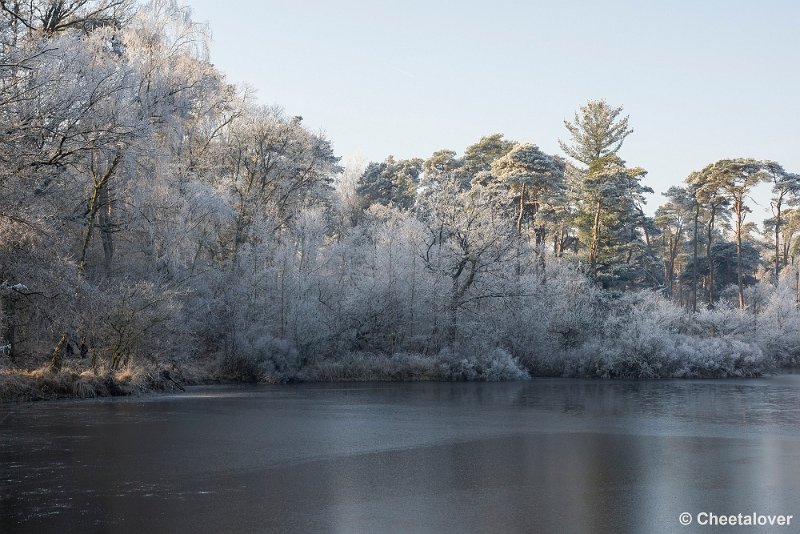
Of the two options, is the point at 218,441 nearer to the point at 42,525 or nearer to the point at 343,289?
the point at 42,525

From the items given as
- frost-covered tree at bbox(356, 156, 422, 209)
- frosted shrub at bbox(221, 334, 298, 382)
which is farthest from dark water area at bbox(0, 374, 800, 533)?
frost-covered tree at bbox(356, 156, 422, 209)

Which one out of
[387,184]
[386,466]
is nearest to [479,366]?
[386,466]

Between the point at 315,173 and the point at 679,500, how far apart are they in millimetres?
36985

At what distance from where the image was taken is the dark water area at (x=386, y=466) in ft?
31.5

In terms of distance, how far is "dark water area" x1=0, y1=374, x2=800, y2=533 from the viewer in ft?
31.5

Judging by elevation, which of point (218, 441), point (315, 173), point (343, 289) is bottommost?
point (218, 441)

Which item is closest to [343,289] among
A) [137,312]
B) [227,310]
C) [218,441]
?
[227,310]

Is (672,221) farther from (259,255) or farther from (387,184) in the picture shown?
(259,255)

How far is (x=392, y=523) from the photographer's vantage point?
30.6 ft

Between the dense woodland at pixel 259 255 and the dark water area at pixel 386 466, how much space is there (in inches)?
177

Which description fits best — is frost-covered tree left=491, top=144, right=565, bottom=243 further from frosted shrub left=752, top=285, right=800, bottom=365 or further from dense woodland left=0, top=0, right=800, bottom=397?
frosted shrub left=752, top=285, right=800, bottom=365

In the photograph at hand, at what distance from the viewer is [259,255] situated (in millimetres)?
39594

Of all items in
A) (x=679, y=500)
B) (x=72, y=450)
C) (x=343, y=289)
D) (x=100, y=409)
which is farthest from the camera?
(x=343, y=289)

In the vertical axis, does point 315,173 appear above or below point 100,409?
above
